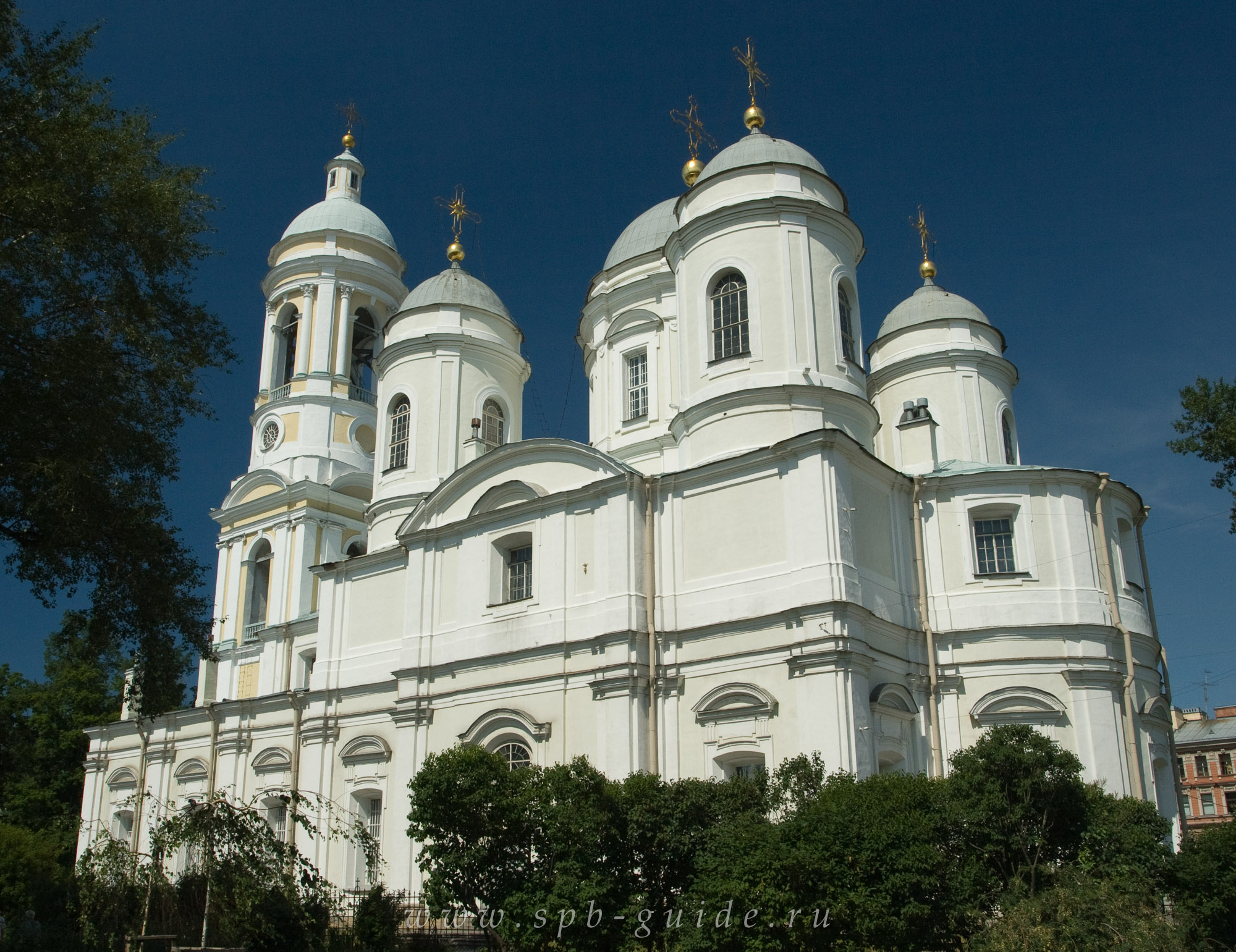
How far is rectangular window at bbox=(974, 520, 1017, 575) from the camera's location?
22297 mm

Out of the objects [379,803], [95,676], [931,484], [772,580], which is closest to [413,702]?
[379,803]

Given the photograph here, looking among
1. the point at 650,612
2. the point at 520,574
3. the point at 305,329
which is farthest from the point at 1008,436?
the point at 305,329

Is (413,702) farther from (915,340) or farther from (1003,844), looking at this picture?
(915,340)

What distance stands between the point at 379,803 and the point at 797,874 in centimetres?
1336

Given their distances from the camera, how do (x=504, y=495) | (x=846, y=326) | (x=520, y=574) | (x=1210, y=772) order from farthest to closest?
(x=1210, y=772)
(x=504, y=495)
(x=846, y=326)
(x=520, y=574)

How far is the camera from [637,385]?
2809cm

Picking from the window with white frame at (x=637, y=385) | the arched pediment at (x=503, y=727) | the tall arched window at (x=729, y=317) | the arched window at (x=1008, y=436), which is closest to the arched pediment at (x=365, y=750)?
the arched pediment at (x=503, y=727)

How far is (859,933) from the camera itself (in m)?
14.0

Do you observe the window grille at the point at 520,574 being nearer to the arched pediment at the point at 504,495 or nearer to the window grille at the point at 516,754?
the arched pediment at the point at 504,495

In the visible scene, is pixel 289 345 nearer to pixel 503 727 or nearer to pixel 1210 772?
pixel 503 727

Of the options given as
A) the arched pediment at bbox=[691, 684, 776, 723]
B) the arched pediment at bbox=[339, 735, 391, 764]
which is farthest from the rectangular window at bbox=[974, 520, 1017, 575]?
the arched pediment at bbox=[339, 735, 391, 764]

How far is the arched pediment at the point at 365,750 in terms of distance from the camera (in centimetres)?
2472

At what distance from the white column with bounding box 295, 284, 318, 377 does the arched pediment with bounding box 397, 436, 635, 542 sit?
38.6 ft

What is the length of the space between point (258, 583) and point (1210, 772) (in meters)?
45.5
